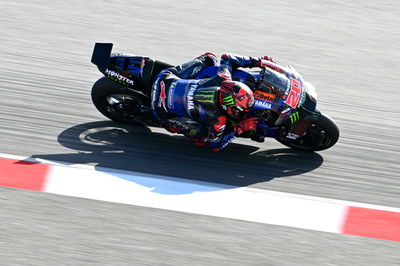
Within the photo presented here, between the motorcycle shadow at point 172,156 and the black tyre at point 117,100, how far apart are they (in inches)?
6.0

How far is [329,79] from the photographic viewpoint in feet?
34.0

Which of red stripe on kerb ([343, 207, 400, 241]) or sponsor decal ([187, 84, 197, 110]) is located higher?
sponsor decal ([187, 84, 197, 110])

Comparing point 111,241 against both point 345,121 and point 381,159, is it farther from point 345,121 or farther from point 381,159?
point 345,121

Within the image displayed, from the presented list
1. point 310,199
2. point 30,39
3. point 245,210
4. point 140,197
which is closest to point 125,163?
point 140,197

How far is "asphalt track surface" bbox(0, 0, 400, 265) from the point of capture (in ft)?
19.4

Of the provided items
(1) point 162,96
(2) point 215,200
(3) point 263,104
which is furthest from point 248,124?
(1) point 162,96

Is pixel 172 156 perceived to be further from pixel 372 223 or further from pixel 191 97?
pixel 372 223

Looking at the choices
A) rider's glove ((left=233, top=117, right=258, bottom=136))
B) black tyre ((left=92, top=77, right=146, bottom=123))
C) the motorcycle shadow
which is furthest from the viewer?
black tyre ((left=92, top=77, right=146, bottom=123))

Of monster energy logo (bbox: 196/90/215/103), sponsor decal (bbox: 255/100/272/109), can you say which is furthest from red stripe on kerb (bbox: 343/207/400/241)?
monster energy logo (bbox: 196/90/215/103)

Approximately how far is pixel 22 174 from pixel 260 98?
273 centimetres

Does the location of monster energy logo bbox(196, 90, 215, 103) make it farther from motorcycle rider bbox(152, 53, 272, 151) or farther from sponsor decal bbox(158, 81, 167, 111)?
sponsor decal bbox(158, 81, 167, 111)

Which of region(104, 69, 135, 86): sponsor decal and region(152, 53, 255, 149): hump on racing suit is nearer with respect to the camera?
region(152, 53, 255, 149): hump on racing suit

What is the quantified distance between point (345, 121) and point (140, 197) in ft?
12.0

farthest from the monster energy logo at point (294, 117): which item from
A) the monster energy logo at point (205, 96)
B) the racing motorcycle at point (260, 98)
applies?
the monster energy logo at point (205, 96)
